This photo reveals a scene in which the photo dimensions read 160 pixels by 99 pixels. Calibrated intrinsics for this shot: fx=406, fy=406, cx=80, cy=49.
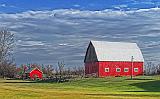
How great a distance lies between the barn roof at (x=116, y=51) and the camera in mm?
101688

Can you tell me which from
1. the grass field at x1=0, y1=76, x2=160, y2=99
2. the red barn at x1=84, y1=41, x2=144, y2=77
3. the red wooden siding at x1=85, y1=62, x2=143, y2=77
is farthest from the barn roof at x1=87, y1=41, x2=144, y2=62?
the grass field at x1=0, y1=76, x2=160, y2=99

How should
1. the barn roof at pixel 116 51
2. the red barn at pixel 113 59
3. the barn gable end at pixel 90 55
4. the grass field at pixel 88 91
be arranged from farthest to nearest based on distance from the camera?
the barn gable end at pixel 90 55, the barn roof at pixel 116 51, the red barn at pixel 113 59, the grass field at pixel 88 91

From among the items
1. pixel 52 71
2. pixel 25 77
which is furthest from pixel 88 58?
pixel 52 71

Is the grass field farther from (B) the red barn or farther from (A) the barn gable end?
(A) the barn gable end

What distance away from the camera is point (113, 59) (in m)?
102

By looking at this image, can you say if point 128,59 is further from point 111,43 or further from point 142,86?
point 142,86

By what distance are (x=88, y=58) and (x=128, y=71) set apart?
11.4m

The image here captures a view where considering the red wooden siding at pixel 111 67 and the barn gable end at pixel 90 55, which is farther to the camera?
the barn gable end at pixel 90 55

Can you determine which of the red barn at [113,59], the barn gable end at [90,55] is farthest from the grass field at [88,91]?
the barn gable end at [90,55]

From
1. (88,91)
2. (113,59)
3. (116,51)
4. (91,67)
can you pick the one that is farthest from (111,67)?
(88,91)

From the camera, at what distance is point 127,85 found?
6275cm

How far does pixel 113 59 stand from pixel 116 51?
3.06m

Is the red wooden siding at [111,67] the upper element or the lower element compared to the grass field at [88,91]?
upper

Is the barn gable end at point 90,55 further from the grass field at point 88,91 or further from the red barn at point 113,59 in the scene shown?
the grass field at point 88,91
